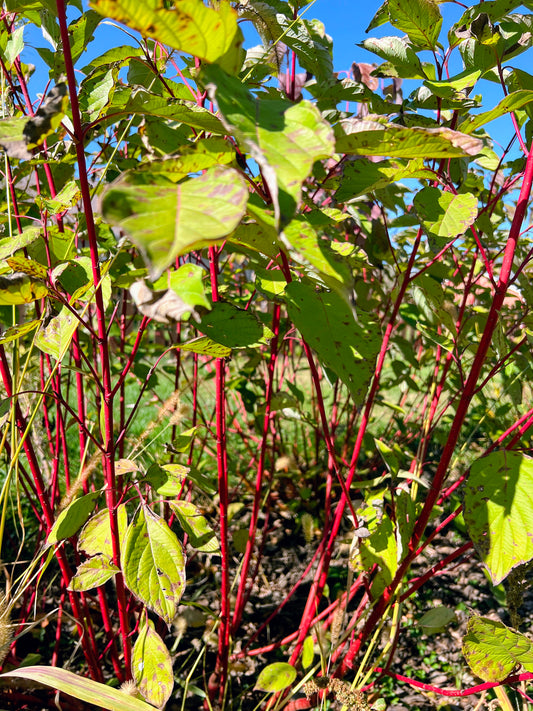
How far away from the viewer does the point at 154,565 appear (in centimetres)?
87

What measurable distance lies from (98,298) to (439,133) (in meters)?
0.53

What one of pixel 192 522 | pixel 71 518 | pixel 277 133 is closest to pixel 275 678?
pixel 192 522

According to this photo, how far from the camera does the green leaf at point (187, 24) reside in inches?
18.8

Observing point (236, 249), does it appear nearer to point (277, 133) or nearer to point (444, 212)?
point (444, 212)

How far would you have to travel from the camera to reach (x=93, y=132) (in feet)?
3.82

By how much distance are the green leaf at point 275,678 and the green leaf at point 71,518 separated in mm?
575

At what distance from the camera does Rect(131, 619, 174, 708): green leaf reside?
0.90 m

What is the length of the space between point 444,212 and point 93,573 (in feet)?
2.85

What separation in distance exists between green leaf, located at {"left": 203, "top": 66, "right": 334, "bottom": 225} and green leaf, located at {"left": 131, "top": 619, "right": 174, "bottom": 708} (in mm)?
861

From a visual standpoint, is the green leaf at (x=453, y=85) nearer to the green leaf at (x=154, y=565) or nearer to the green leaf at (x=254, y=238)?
the green leaf at (x=254, y=238)

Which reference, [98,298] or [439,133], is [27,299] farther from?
[439,133]

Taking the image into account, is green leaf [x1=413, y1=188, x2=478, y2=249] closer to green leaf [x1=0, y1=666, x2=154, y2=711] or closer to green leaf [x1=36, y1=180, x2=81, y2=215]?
green leaf [x1=36, y1=180, x2=81, y2=215]

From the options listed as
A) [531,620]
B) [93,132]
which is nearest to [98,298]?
[93,132]

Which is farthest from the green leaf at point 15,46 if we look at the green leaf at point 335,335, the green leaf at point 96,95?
the green leaf at point 335,335
